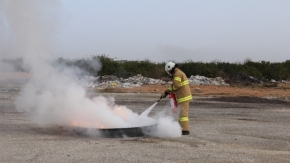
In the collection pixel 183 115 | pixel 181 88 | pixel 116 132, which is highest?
pixel 181 88

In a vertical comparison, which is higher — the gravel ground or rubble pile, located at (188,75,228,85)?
rubble pile, located at (188,75,228,85)

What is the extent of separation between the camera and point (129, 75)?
45.9 meters

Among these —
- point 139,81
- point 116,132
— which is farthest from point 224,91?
point 116,132

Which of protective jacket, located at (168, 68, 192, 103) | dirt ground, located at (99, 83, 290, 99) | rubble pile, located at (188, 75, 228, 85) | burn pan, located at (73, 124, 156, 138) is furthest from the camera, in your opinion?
rubble pile, located at (188, 75, 228, 85)

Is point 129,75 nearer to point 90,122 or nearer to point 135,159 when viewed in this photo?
point 90,122

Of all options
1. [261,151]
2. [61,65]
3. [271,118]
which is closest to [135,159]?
[261,151]

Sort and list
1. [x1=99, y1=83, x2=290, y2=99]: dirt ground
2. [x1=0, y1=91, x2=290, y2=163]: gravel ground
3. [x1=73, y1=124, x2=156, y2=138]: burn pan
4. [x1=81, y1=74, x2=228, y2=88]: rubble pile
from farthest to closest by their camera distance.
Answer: [x1=81, y1=74, x2=228, y2=88]: rubble pile, [x1=99, y1=83, x2=290, y2=99]: dirt ground, [x1=73, y1=124, x2=156, y2=138]: burn pan, [x1=0, y1=91, x2=290, y2=163]: gravel ground

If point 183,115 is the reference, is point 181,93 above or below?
above

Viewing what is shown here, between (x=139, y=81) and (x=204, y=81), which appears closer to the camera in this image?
(x=139, y=81)

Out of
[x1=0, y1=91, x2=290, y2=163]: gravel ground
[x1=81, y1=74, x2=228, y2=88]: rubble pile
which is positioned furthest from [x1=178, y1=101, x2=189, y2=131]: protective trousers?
[x1=81, y1=74, x2=228, y2=88]: rubble pile

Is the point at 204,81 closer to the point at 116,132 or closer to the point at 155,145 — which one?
the point at 116,132

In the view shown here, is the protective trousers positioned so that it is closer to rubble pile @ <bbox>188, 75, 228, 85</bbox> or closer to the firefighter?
the firefighter

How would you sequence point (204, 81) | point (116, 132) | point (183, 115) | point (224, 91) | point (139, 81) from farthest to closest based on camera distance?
point (204, 81)
point (139, 81)
point (224, 91)
point (183, 115)
point (116, 132)

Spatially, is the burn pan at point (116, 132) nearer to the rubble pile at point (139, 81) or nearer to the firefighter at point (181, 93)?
the firefighter at point (181, 93)
